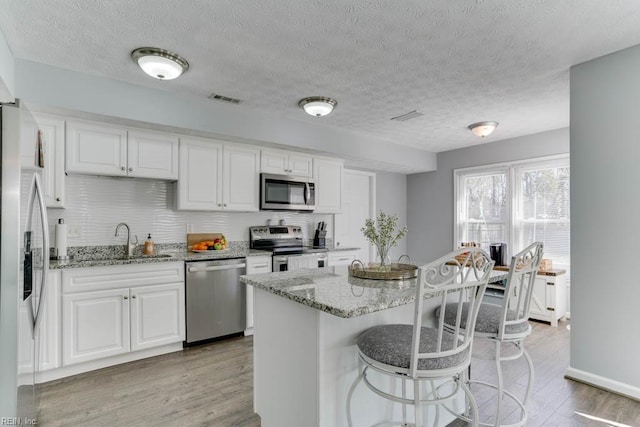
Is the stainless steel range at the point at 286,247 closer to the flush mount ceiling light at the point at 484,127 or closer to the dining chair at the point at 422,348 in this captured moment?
the dining chair at the point at 422,348

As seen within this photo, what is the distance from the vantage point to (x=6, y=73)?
2.25m

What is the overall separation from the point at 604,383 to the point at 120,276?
391 centimetres

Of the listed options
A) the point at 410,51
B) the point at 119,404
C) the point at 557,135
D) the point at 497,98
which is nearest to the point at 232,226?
the point at 119,404

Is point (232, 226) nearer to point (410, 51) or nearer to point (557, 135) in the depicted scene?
point (410, 51)

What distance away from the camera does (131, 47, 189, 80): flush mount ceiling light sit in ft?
7.59

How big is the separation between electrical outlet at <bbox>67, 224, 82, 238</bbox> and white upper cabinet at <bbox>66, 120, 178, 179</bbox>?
60 cm

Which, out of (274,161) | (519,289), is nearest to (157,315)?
(274,161)

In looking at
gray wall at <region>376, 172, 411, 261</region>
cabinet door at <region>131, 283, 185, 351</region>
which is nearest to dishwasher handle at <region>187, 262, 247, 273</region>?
cabinet door at <region>131, 283, 185, 351</region>

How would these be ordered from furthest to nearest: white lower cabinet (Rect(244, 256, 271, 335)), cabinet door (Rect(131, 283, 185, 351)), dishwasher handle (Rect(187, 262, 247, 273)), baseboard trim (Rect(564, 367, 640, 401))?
1. white lower cabinet (Rect(244, 256, 271, 335))
2. dishwasher handle (Rect(187, 262, 247, 273))
3. cabinet door (Rect(131, 283, 185, 351))
4. baseboard trim (Rect(564, 367, 640, 401))

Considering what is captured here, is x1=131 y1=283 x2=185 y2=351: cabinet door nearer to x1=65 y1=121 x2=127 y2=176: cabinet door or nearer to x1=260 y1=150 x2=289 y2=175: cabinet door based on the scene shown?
x1=65 y1=121 x2=127 y2=176: cabinet door

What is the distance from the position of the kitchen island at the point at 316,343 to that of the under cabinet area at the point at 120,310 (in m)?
1.53

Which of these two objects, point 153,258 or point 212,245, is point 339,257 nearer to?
point 212,245

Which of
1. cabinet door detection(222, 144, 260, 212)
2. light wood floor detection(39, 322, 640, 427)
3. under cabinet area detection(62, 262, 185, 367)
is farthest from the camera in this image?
cabinet door detection(222, 144, 260, 212)

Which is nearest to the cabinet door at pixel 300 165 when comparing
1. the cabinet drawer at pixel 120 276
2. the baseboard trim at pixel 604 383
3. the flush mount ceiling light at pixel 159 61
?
the cabinet drawer at pixel 120 276
